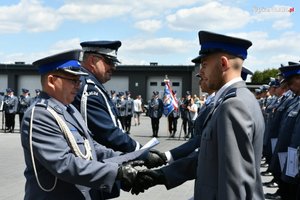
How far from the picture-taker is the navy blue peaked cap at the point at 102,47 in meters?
4.24

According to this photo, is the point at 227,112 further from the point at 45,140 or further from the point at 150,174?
the point at 45,140

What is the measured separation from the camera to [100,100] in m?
3.94

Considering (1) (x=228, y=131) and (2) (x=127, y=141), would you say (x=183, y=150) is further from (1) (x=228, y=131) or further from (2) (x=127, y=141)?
(1) (x=228, y=131)

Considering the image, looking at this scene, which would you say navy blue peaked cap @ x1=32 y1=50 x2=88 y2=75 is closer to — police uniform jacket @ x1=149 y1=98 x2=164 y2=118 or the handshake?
the handshake

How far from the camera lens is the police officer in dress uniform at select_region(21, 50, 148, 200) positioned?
287 centimetres

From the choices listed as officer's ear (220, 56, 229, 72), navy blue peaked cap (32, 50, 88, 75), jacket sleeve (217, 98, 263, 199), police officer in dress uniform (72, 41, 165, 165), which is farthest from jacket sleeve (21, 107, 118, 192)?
officer's ear (220, 56, 229, 72)

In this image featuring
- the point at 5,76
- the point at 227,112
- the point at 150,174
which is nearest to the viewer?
the point at 227,112

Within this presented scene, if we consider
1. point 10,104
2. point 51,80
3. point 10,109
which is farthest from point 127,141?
point 10,104

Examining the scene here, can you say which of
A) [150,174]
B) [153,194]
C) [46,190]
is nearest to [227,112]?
[150,174]

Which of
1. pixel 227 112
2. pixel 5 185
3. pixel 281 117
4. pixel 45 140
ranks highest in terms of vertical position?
pixel 227 112

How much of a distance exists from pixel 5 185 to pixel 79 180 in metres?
5.62

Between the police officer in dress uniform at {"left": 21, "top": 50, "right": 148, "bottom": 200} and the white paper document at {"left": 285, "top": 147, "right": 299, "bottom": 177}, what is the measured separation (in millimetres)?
2809

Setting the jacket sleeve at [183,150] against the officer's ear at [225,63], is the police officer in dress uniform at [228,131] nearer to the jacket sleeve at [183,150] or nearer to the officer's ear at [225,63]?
the officer's ear at [225,63]

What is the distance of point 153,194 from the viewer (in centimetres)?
749
